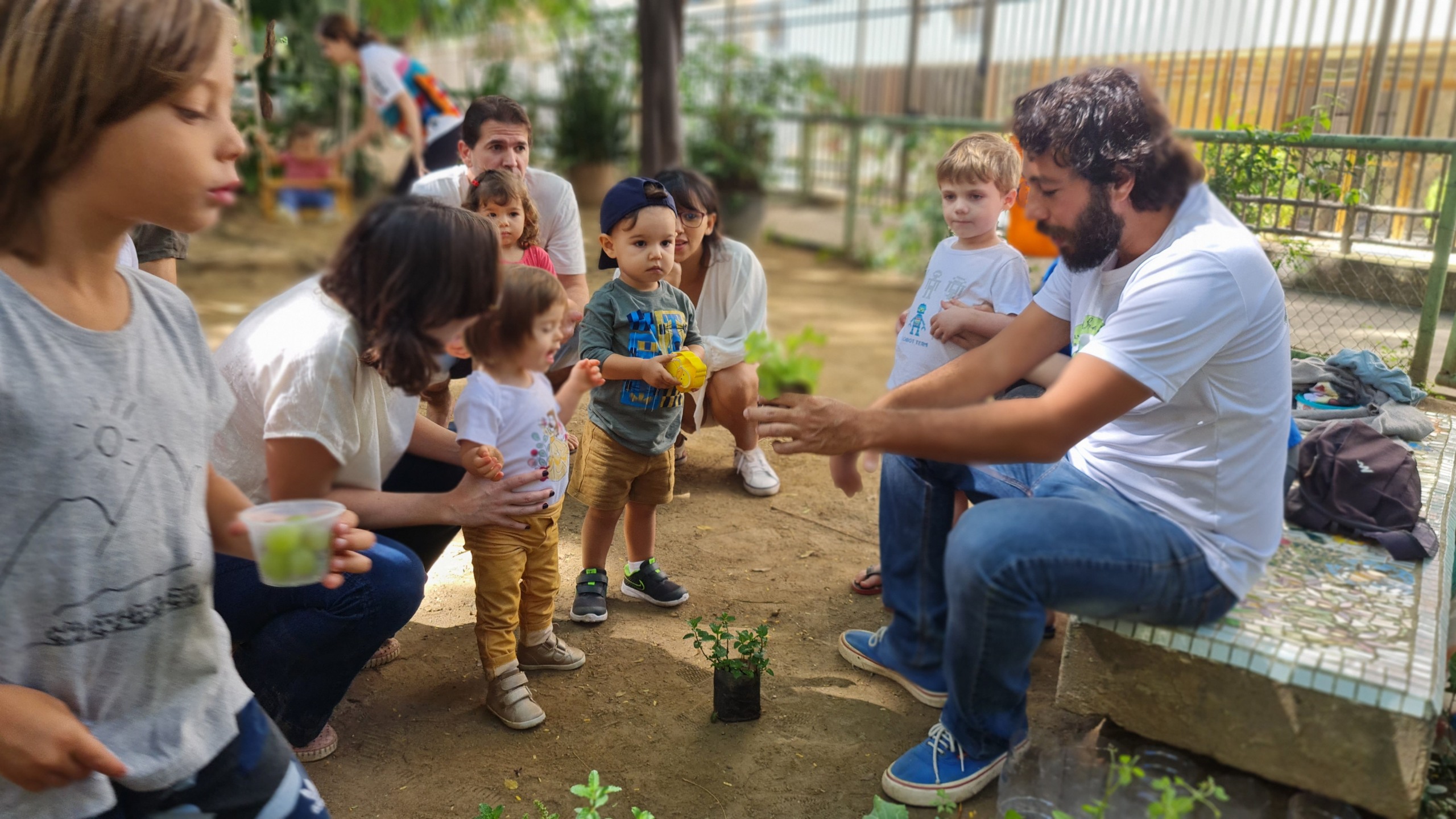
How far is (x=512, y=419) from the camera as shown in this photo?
1926 mm

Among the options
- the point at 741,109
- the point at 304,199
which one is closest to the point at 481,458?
the point at 741,109

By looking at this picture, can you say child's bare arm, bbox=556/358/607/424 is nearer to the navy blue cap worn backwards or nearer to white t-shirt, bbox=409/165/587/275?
the navy blue cap worn backwards

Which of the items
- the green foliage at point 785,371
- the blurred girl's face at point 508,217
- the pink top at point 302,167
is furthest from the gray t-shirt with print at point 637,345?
the pink top at point 302,167

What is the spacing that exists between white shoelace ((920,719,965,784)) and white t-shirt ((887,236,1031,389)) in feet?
3.62

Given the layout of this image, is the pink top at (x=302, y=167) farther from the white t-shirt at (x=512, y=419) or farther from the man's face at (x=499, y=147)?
the white t-shirt at (x=512, y=419)

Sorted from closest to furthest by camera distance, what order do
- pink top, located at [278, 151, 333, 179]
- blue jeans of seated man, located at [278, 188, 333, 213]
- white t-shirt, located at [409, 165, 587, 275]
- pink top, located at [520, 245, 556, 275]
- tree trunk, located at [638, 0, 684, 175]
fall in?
pink top, located at [520, 245, 556, 275], white t-shirt, located at [409, 165, 587, 275], tree trunk, located at [638, 0, 684, 175], blue jeans of seated man, located at [278, 188, 333, 213], pink top, located at [278, 151, 333, 179]

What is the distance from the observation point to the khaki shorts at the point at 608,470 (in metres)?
3.01

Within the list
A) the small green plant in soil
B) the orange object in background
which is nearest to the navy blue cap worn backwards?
the small green plant in soil

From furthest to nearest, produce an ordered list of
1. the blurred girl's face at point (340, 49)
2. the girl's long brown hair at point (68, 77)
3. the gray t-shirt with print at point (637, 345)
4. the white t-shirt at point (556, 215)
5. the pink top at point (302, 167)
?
the pink top at point (302, 167) → the blurred girl's face at point (340, 49) → the white t-shirt at point (556, 215) → the gray t-shirt with print at point (637, 345) → the girl's long brown hair at point (68, 77)

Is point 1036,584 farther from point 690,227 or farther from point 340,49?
point 340,49

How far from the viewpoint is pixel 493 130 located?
3.35 m

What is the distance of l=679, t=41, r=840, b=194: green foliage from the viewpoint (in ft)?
36.7

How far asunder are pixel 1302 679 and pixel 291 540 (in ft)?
5.98

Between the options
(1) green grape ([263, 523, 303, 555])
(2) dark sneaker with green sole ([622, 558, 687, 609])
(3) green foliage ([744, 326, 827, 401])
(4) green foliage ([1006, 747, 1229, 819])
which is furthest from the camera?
(3) green foliage ([744, 326, 827, 401])
